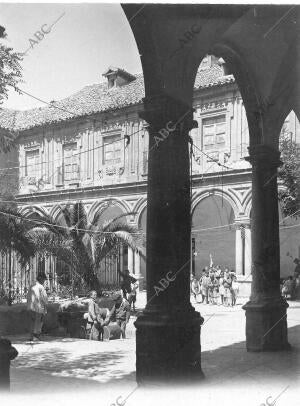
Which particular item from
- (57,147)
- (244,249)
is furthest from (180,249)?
(57,147)

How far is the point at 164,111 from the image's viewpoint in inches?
220

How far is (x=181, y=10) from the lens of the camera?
569cm

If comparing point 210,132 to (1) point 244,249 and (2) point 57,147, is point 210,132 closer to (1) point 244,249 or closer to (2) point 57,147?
(1) point 244,249

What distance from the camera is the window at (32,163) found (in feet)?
90.0

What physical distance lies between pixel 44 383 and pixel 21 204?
72.4 ft

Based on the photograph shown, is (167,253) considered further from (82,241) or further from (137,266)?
(137,266)

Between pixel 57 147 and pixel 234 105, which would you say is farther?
pixel 57 147

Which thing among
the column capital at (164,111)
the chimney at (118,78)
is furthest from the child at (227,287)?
the column capital at (164,111)

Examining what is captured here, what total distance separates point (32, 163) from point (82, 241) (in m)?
14.0

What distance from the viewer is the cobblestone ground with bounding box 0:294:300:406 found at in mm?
5258

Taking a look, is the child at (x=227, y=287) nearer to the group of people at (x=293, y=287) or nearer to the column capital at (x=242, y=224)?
the group of people at (x=293, y=287)

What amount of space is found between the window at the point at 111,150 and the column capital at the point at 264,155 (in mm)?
16327

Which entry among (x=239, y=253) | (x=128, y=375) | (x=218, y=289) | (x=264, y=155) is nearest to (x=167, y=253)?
(x=128, y=375)

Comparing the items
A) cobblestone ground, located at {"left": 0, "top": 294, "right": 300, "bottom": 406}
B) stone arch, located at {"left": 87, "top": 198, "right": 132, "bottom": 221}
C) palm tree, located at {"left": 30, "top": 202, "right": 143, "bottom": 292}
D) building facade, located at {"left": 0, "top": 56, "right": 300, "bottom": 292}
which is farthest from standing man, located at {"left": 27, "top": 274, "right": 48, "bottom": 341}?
stone arch, located at {"left": 87, "top": 198, "right": 132, "bottom": 221}
